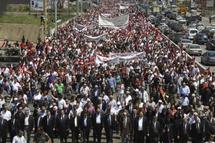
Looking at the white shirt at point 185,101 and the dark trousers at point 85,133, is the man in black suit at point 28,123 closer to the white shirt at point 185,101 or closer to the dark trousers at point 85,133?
the dark trousers at point 85,133

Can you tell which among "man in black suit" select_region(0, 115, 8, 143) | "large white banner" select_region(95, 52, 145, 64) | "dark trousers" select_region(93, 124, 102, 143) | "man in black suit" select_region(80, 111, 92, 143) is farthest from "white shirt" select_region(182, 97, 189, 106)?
"large white banner" select_region(95, 52, 145, 64)

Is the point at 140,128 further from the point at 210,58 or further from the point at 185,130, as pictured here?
the point at 210,58

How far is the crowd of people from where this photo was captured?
21.7m

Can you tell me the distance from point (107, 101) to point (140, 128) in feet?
8.49

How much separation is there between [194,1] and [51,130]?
16786 centimetres

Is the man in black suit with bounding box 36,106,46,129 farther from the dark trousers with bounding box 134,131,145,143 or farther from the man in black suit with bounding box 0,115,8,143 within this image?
the dark trousers with bounding box 134,131,145,143

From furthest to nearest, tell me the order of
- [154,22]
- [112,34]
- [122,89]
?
[154,22]
[112,34]
[122,89]

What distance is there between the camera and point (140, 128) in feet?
71.2

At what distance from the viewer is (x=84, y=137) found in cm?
2255

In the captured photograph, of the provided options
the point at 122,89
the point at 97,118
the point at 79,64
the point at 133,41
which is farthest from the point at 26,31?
the point at 97,118

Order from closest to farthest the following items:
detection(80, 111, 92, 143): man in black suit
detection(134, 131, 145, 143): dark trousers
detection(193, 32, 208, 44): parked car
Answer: detection(134, 131, 145, 143): dark trousers
detection(80, 111, 92, 143): man in black suit
detection(193, 32, 208, 44): parked car

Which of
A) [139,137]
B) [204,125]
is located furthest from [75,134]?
[204,125]

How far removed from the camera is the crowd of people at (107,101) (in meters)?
21.7

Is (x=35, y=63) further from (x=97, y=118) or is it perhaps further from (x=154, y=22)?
(x=154, y=22)
